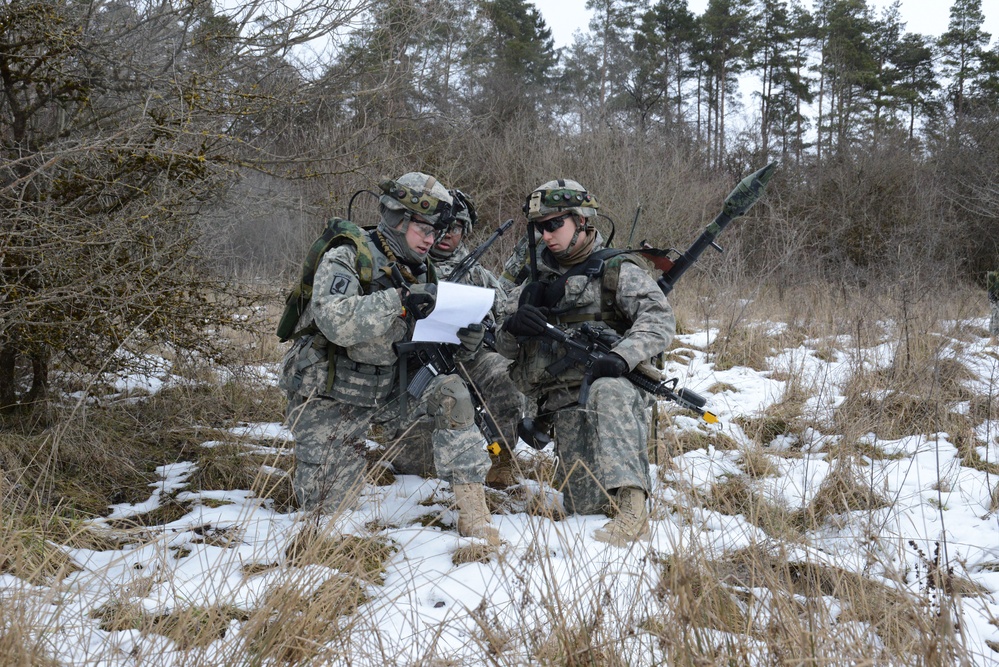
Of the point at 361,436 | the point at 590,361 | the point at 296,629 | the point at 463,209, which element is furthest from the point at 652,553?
the point at 463,209

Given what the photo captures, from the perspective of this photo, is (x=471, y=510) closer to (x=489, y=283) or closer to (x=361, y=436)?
(x=361, y=436)

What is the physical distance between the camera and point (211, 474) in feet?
12.5

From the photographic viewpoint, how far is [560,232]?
378 cm

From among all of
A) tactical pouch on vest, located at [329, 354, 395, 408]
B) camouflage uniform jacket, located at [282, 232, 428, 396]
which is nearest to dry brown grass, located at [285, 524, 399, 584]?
camouflage uniform jacket, located at [282, 232, 428, 396]

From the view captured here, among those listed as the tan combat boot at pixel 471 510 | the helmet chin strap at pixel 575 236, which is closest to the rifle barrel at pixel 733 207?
the helmet chin strap at pixel 575 236

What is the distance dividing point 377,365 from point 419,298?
1.55 ft

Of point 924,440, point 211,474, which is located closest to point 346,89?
point 211,474

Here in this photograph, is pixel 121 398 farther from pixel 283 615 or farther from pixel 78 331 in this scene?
pixel 283 615

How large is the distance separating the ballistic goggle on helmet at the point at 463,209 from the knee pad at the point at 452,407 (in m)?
0.99

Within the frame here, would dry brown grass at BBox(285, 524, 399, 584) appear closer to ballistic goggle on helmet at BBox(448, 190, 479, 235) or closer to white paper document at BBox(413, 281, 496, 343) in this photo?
white paper document at BBox(413, 281, 496, 343)

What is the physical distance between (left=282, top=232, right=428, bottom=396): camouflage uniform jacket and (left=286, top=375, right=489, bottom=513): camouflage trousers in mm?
163

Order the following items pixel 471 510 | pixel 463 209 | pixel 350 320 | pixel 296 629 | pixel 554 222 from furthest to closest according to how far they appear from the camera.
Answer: pixel 463 209 → pixel 554 222 → pixel 350 320 → pixel 471 510 → pixel 296 629

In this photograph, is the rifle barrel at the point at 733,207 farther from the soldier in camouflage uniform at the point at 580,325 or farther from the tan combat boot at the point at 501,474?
the tan combat boot at the point at 501,474

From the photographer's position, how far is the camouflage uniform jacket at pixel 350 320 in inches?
129
